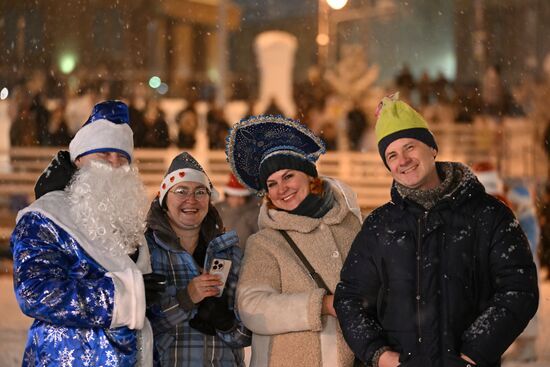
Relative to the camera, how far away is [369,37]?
111ft

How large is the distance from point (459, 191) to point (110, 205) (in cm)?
131

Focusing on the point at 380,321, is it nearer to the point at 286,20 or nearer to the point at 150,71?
the point at 150,71

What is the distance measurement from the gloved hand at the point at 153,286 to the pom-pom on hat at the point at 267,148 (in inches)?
25.6

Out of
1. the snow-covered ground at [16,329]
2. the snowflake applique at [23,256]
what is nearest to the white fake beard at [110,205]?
the snowflake applique at [23,256]

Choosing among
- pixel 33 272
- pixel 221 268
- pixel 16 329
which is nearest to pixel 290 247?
pixel 221 268

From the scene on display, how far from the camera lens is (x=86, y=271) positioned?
3930 mm

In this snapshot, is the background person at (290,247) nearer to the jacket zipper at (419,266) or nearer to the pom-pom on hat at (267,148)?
the pom-pom on hat at (267,148)

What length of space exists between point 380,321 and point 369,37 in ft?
101

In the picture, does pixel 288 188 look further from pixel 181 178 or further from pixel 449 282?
pixel 449 282

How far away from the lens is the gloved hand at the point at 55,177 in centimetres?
414

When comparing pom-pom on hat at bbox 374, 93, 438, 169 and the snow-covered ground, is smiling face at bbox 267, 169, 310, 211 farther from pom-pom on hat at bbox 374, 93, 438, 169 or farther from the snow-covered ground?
the snow-covered ground

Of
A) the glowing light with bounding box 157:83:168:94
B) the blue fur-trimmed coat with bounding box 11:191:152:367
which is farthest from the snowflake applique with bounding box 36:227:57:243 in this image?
the glowing light with bounding box 157:83:168:94

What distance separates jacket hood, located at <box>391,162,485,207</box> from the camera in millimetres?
3762

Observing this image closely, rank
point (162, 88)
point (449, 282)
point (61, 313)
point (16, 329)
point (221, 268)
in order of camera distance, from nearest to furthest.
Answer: point (449, 282)
point (61, 313)
point (221, 268)
point (16, 329)
point (162, 88)
